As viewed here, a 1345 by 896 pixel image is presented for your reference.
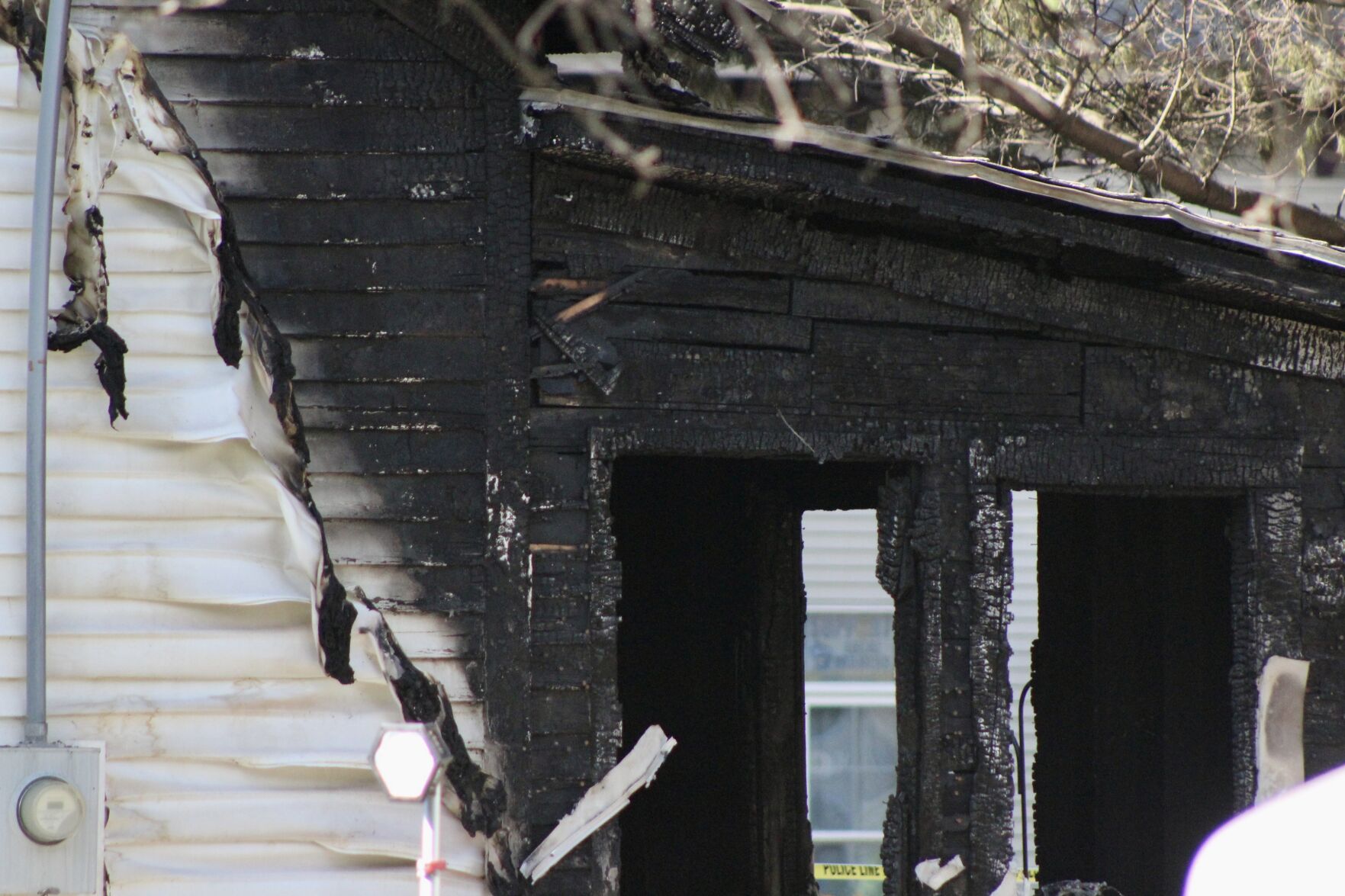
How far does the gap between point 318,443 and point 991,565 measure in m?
2.21

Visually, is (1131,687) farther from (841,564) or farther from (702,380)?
(841,564)

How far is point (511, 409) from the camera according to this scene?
14.3 feet

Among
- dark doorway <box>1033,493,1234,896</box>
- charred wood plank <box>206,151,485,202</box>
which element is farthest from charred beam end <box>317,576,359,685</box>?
dark doorway <box>1033,493,1234,896</box>

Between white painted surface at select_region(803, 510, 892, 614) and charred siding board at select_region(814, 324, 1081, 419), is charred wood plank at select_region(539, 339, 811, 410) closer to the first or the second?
charred siding board at select_region(814, 324, 1081, 419)

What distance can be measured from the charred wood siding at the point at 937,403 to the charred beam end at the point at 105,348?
121cm

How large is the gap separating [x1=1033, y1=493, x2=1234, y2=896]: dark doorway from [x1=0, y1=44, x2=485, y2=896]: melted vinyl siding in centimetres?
322

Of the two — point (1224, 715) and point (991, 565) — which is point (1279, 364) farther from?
point (1224, 715)

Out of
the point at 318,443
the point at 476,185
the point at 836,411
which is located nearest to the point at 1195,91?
the point at 836,411

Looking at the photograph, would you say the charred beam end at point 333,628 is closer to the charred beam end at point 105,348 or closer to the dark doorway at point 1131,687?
the charred beam end at point 105,348

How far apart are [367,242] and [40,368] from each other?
1.02 m

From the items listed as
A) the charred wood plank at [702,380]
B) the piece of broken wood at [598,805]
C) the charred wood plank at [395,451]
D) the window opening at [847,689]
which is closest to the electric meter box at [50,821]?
the charred wood plank at [395,451]

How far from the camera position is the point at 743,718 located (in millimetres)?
7707

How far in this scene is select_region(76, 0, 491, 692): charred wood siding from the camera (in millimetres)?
4344

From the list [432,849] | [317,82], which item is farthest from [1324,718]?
[317,82]
